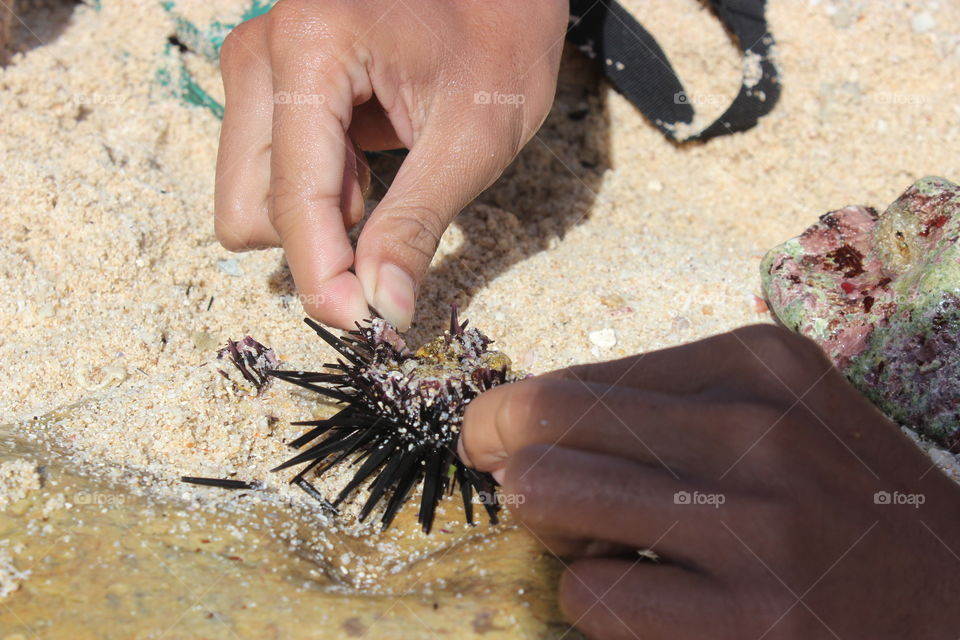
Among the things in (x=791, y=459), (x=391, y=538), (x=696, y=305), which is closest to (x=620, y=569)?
(x=791, y=459)

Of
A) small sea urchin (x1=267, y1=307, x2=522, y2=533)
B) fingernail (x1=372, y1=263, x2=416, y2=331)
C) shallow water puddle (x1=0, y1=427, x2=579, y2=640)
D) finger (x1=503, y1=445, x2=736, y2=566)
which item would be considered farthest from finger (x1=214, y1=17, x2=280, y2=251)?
finger (x1=503, y1=445, x2=736, y2=566)

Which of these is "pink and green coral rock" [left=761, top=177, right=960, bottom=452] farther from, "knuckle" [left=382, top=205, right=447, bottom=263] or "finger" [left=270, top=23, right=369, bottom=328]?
"finger" [left=270, top=23, right=369, bottom=328]

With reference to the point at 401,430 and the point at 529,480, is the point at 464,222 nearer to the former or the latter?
the point at 401,430

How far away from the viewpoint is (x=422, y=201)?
2627 mm

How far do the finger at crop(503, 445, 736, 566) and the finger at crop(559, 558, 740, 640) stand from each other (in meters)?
0.05

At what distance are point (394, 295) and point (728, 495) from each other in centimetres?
118

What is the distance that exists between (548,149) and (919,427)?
239 centimetres

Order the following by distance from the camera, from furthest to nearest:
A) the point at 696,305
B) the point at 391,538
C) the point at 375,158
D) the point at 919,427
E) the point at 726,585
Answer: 1. the point at 375,158
2. the point at 696,305
3. the point at 919,427
4. the point at 391,538
5. the point at 726,585

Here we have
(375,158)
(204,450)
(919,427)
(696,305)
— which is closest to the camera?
(204,450)

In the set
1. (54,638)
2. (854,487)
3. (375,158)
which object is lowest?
(54,638)

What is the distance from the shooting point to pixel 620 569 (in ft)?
5.33

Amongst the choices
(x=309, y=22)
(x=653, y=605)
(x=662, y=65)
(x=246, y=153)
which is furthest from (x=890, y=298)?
(x=246, y=153)

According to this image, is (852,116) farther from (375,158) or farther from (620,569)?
(620,569)

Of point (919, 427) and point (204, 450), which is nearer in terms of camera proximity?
point (204, 450)
